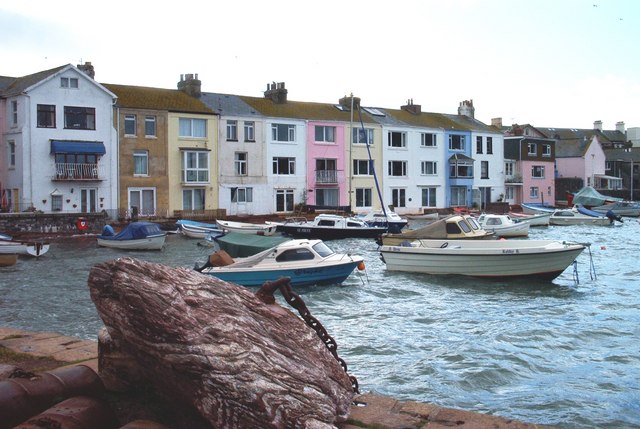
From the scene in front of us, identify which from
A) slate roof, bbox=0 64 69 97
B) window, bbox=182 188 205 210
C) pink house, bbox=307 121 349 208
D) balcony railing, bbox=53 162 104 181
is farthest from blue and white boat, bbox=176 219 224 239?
pink house, bbox=307 121 349 208

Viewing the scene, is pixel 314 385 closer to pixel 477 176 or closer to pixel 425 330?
pixel 425 330

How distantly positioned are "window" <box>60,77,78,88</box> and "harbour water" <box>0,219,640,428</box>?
790 inches

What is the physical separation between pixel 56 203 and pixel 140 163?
23.0ft

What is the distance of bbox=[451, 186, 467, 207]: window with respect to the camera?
7062cm

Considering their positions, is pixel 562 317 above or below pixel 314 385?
below

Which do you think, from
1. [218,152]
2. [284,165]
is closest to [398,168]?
[284,165]

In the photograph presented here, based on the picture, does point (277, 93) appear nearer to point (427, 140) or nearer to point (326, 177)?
point (326, 177)

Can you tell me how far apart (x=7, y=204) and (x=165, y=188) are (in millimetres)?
11135

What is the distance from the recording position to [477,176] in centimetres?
7262

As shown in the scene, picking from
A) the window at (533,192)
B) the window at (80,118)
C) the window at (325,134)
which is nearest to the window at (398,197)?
the window at (325,134)

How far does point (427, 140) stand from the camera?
6825 cm

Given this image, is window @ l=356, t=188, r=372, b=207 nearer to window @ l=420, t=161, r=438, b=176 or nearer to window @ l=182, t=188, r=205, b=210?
window @ l=420, t=161, r=438, b=176

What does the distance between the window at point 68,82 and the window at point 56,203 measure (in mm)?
7862

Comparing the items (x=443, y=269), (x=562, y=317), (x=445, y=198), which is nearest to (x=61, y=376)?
(x=562, y=317)
